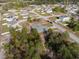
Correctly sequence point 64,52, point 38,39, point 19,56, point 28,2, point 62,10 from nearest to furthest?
point 64,52
point 19,56
point 38,39
point 62,10
point 28,2

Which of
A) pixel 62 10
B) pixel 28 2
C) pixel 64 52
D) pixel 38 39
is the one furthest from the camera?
pixel 28 2

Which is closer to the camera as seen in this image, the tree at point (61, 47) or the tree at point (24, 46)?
the tree at point (61, 47)

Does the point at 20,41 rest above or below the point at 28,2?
above

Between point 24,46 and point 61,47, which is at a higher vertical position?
point 61,47

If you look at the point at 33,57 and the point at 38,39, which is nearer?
the point at 33,57

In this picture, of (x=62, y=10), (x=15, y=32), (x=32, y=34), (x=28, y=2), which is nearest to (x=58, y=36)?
(x=32, y=34)

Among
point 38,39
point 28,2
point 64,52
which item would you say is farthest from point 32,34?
point 28,2

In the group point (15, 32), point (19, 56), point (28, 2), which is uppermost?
point (15, 32)

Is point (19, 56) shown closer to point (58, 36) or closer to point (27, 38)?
point (27, 38)

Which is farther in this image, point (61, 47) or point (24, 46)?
point (24, 46)

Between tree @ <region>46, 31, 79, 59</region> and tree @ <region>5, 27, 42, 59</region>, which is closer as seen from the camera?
tree @ <region>46, 31, 79, 59</region>
